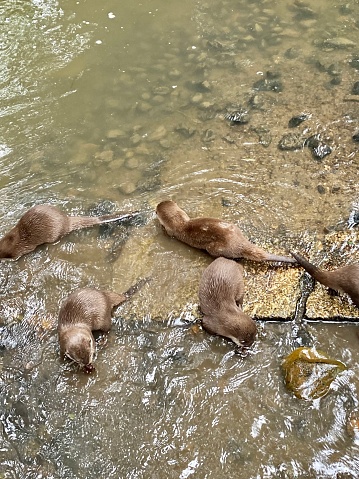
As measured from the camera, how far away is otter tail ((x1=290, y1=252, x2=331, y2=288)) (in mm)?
3152

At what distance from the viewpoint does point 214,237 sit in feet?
11.5

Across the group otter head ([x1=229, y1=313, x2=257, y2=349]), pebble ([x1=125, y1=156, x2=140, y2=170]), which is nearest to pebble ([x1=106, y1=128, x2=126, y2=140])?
pebble ([x1=125, y1=156, x2=140, y2=170])

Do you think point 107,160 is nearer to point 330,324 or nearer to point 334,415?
point 330,324

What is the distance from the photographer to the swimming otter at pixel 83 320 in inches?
120

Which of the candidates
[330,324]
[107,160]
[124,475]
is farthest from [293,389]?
[107,160]

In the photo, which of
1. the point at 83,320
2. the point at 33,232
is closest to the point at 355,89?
the point at 33,232

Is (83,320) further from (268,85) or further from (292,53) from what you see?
(292,53)

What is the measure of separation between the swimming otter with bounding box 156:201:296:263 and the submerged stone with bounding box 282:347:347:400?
0.73m

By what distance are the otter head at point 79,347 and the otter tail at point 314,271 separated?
146 cm

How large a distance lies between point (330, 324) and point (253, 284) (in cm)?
57

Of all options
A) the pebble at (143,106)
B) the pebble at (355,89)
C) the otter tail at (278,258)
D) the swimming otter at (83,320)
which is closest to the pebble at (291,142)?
the pebble at (355,89)

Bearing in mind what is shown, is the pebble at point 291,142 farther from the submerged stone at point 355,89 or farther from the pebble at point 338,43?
the pebble at point 338,43

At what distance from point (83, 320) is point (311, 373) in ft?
4.78

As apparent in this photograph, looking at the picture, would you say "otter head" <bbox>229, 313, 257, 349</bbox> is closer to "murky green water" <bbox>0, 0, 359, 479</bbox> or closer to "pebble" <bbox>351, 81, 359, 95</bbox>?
"murky green water" <bbox>0, 0, 359, 479</bbox>
